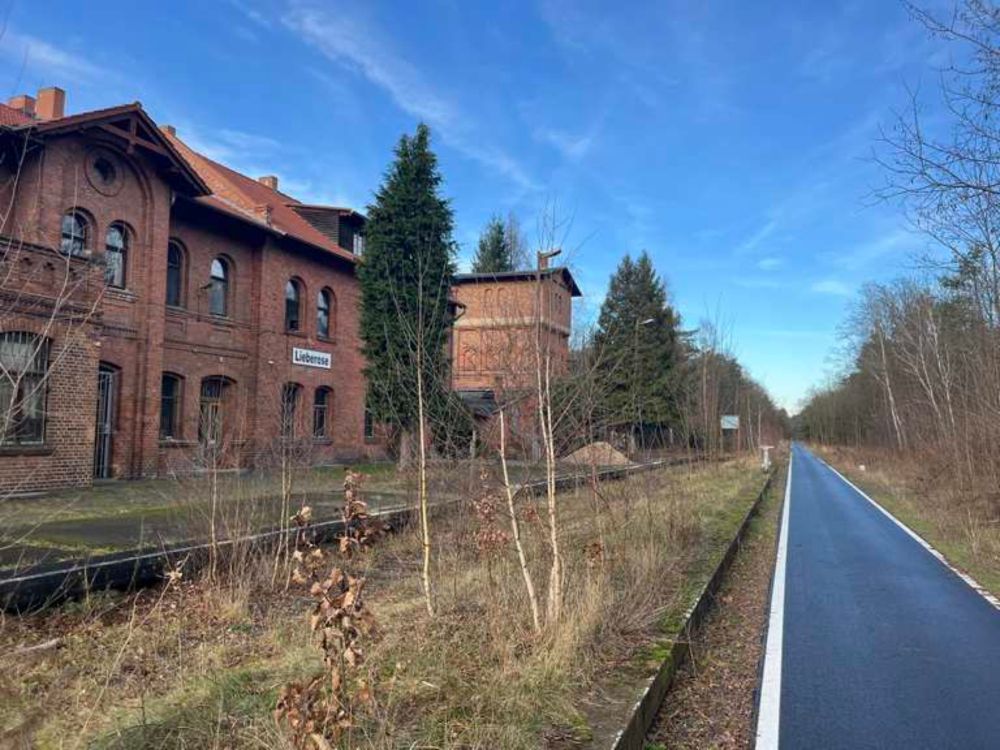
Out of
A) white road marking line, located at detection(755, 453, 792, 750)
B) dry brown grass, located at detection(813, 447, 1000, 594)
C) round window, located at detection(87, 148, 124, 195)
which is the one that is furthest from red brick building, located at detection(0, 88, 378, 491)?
dry brown grass, located at detection(813, 447, 1000, 594)

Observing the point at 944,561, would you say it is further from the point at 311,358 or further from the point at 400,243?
the point at 311,358

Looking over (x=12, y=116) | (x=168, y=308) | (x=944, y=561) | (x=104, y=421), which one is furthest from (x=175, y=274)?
(x=944, y=561)

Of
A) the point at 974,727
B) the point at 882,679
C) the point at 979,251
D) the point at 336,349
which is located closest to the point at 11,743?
the point at 974,727

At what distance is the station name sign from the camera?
2643cm

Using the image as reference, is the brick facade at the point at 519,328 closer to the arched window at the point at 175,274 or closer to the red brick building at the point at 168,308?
the red brick building at the point at 168,308

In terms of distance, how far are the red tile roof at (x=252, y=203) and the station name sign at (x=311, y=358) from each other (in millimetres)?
3790

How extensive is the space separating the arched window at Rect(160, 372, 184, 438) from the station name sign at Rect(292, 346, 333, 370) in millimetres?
4724

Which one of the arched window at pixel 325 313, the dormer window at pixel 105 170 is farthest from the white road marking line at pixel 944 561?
the dormer window at pixel 105 170

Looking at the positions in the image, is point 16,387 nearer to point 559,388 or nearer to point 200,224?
point 559,388

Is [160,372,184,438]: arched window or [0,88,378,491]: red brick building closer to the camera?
[0,88,378,491]: red brick building

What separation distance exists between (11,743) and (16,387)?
1.60 m

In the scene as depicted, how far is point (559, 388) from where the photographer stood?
6887 mm

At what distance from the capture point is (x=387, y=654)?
4.92 meters

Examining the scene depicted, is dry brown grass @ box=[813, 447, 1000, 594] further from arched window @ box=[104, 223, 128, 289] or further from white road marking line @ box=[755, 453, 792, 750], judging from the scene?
arched window @ box=[104, 223, 128, 289]
